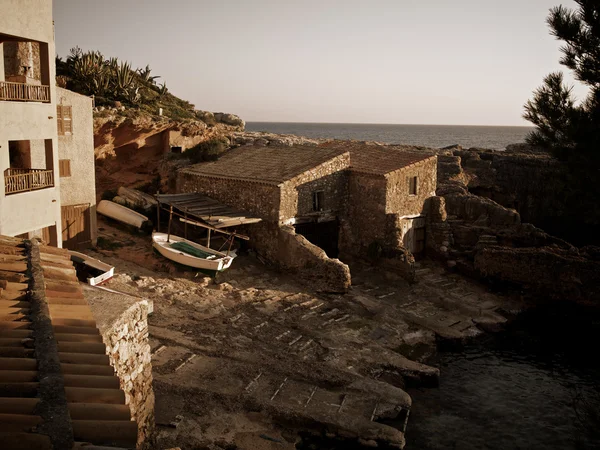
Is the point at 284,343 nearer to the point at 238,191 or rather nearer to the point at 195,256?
the point at 195,256

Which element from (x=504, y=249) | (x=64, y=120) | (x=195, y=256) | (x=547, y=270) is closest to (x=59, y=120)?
(x=64, y=120)

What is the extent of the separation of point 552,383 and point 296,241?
427 inches

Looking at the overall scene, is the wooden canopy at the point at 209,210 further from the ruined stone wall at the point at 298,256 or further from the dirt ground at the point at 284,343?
the dirt ground at the point at 284,343

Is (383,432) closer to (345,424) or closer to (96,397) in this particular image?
(345,424)

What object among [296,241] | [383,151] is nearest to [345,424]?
[296,241]

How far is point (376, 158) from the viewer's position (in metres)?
29.1

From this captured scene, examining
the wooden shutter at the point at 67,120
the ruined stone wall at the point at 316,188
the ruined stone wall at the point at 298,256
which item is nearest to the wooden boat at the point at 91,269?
the wooden shutter at the point at 67,120

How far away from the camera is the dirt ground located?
14.2 meters

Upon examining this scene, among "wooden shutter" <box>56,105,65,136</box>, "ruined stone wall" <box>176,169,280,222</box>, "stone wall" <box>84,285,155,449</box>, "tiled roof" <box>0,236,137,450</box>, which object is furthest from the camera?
"ruined stone wall" <box>176,169,280,222</box>

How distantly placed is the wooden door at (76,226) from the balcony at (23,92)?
17.1ft

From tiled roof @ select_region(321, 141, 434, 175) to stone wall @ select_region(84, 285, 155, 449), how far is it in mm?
17727

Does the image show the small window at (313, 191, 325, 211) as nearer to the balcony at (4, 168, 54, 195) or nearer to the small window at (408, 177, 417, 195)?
the small window at (408, 177, 417, 195)

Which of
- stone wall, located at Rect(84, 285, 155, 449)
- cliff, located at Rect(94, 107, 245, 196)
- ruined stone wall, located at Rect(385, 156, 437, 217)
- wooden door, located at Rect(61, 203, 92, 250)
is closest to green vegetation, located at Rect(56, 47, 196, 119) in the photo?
cliff, located at Rect(94, 107, 245, 196)

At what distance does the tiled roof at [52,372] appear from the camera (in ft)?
15.8
